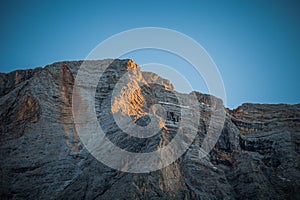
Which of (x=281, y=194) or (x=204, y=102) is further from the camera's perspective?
(x=204, y=102)

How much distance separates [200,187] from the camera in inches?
1538

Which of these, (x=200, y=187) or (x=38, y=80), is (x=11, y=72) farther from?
(x=200, y=187)

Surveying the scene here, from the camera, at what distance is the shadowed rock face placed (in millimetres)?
35281

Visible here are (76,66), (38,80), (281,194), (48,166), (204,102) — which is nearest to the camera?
(48,166)

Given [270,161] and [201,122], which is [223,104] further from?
[270,161]

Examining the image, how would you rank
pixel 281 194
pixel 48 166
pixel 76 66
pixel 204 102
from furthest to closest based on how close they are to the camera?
1. pixel 204 102
2. pixel 76 66
3. pixel 281 194
4. pixel 48 166

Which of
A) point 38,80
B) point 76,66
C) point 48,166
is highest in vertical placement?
point 76,66

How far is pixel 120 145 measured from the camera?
3875 centimetres

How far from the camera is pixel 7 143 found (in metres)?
40.0

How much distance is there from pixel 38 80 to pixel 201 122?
23013mm

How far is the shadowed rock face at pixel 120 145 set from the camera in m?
35.3

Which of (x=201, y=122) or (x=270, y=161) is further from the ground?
(x=201, y=122)

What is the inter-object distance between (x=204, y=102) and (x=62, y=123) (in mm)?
24608

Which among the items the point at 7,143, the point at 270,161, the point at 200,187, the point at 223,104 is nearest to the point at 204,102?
the point at 223,104
